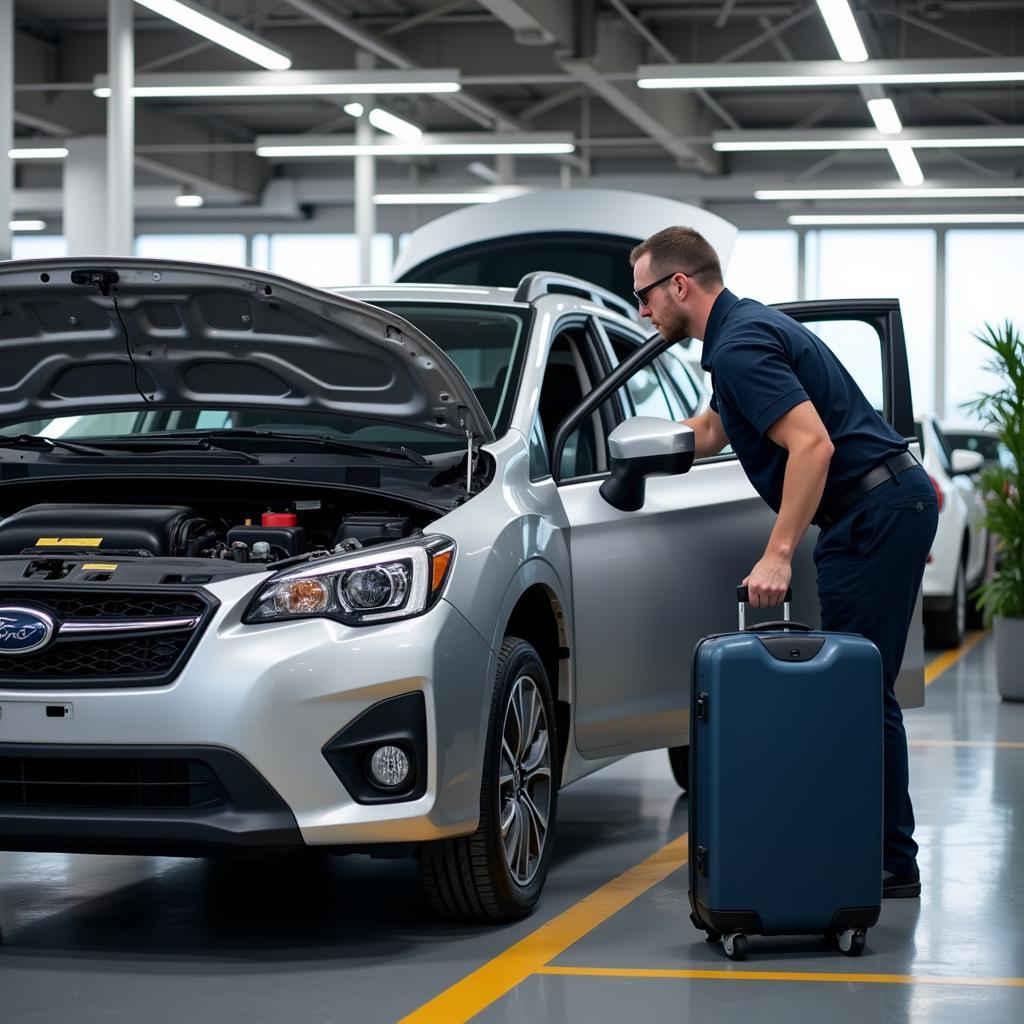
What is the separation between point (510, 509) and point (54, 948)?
1496 mm

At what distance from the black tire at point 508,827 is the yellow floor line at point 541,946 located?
0.12 m

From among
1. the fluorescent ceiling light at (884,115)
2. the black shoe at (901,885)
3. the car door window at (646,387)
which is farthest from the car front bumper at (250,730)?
the fluorescent ceiling light at (884,115)

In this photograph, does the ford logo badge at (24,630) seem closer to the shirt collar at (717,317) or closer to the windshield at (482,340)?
the windshield at (482,340)

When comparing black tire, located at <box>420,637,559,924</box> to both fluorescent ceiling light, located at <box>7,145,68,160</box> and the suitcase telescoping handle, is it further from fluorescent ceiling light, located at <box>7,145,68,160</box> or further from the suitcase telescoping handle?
fluorescent ceiling light, located at <box>7,145,68,160</box>

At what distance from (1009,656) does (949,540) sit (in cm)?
198

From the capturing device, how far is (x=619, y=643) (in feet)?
16.2

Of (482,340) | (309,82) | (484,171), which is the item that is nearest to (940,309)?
(484,171)

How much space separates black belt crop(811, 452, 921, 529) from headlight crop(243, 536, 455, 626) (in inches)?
47.3

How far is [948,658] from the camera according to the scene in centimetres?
1174

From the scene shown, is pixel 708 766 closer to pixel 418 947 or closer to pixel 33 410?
pixel 418 947

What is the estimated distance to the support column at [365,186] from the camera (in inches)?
688

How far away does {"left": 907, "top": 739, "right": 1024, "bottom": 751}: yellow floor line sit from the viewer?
778 centimetres

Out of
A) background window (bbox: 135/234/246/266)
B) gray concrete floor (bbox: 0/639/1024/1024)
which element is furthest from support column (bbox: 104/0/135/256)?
background window (bbox: 135/234/246/266)

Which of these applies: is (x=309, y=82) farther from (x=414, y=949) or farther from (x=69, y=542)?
(x=414, y=949)
